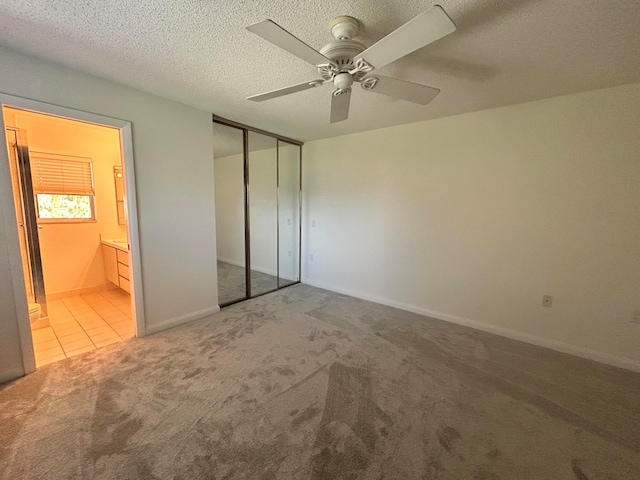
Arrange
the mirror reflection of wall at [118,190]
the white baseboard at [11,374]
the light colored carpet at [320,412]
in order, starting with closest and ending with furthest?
1. the light colored carpet at [320,412]
2. the white baseboard at [11,374]
3. the mirror reflection of wall at [118,190]

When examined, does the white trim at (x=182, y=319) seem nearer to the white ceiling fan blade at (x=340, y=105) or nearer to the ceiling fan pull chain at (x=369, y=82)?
the white ceiling fan blade at (x=340, y=105)

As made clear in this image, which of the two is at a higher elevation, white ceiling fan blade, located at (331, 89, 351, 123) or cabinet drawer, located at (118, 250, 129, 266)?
white ceiling fan blade, located at (331, 89, 351, 123)

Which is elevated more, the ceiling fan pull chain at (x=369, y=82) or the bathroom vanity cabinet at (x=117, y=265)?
the ceiling fan pull chain at (x=369, y=82)

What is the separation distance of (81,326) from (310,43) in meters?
3.60

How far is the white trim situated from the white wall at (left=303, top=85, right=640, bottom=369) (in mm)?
2010

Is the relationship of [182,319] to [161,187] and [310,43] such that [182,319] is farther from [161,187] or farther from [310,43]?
[310,43]

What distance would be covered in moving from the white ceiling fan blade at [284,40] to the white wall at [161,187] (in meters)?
1.91

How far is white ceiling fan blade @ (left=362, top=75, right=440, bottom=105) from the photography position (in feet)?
5.47

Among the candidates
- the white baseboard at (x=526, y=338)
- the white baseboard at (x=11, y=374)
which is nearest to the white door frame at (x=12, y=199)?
the white baseboard at (x=11, y=374)

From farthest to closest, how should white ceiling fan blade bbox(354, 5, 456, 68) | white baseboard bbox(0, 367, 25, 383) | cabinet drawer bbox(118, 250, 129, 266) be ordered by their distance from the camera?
cabinet drawer bbox(118, 250, 129, 266) → white baseboard bbox(0, 367, 25, 383) → white ceiling fan blade bbox(354, 5, 456, 68)

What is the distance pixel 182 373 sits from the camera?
2.12 metres

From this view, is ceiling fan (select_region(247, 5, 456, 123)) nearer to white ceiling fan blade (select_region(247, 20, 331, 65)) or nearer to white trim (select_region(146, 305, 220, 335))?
white ceiling fan blade (select_region(247, 20, 331, 65))

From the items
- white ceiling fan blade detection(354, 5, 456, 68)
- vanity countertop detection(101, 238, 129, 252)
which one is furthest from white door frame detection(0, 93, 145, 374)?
white ceiling fan blade detection(354, 5, 456, 68)

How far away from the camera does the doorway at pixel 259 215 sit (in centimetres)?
394
